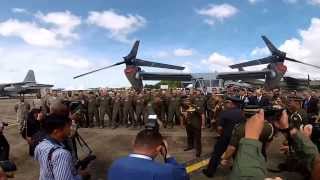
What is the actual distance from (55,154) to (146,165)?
1.15m

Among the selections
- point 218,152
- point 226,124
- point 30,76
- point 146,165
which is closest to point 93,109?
point 218,152

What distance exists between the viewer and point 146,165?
3.06m

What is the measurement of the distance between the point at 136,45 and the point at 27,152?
25833 millimetres

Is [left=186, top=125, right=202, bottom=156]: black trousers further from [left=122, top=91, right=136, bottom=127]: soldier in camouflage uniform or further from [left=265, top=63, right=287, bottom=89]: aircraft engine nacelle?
[left=265, top=63, right=287, bottom=89]: aircraft engine nacelle

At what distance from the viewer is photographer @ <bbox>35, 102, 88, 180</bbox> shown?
12.6 ft

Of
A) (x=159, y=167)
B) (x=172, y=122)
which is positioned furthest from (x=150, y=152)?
(x=172, y=122)

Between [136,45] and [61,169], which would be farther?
[136,45]

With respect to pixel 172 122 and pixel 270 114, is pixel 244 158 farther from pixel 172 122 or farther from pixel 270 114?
pixel 172 122

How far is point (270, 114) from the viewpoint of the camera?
141 inches

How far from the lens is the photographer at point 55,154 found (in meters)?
3.83

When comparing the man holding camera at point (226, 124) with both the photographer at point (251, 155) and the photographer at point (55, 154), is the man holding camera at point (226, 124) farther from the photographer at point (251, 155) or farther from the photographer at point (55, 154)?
the photographer at point (251, 155)

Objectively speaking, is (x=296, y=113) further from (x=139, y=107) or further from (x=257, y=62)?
(x=257, y=62)

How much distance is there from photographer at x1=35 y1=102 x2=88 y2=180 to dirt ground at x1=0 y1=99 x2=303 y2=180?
17.8ft

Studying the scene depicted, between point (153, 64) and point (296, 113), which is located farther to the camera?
point (153, 64)
